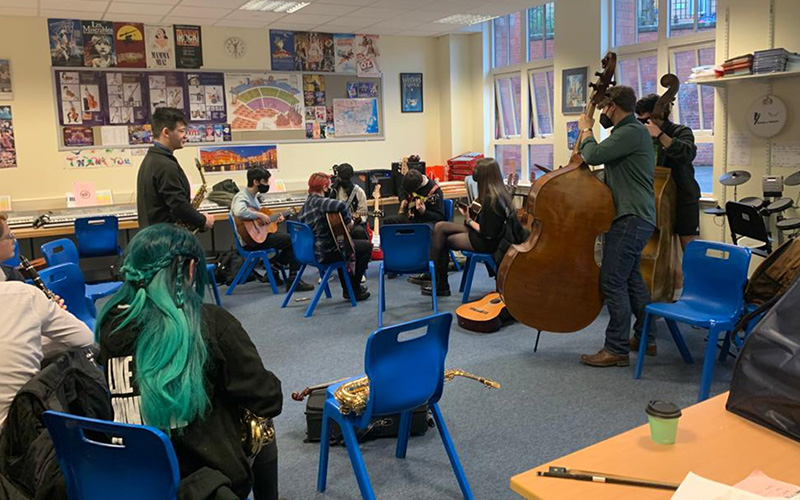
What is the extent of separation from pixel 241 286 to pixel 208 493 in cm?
483

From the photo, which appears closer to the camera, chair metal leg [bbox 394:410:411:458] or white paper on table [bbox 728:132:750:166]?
chair metal leg [bbox 394:410:411:458]

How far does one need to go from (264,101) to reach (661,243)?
506cm

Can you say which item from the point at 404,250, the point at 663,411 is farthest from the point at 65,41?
the point at 663,411

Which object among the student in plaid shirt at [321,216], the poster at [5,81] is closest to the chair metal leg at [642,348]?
the student in plaid shirt at [321,216]

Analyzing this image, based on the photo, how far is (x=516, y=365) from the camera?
13.0 feet

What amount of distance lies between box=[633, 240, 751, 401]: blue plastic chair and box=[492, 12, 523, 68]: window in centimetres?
500

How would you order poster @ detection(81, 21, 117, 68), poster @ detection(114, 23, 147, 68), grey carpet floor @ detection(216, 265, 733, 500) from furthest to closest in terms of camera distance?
poster @ detection(114, 23, 147, 68) < poster @ detection(81, 21, 117, 68) < grey carpet floor @ detection(216, 265, 733, 500)

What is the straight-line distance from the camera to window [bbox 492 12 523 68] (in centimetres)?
810

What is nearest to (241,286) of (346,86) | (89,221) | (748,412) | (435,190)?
(89,221)

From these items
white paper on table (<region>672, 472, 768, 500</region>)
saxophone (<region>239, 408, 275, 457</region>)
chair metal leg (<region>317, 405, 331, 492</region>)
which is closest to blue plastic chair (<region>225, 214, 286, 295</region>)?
chair metal leg (<region>317, 405, 331, 492</region>)

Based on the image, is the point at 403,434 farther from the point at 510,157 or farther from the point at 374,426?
the point at 510,157

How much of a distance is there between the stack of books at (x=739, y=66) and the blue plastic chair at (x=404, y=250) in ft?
8.06

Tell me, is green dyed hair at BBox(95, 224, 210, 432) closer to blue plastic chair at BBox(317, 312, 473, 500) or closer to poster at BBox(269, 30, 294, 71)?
blue plastic chair at BBox(317, 312, 473, 500)

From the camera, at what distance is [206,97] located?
24.3 ft
